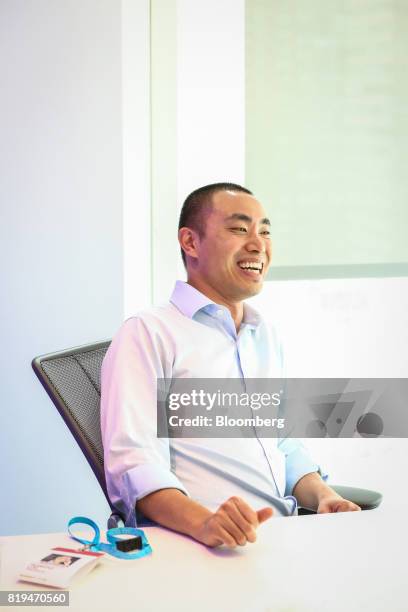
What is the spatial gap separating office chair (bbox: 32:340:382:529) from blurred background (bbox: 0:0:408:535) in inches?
39.3

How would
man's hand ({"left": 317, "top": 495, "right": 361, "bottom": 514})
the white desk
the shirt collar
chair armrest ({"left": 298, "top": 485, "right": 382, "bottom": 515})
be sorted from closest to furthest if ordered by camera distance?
1. the white desk
2. man's hand ({"left": 317, "top": 495, "right": 361, "bottom": 514})
3. chair armrest ({"left": 298, "top": 485, "right": 382, "bottom": 515})
4. the shirt collar

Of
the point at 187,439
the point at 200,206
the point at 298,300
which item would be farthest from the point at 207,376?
the point at 298,300

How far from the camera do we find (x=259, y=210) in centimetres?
179

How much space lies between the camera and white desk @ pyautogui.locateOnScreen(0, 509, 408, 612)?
0.83m

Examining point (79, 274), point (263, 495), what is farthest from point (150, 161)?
point (263, 495)

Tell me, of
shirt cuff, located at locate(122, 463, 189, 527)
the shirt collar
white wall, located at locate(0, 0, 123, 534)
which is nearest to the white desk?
shirt cuff, located at locate(122, 463, 189, 527)

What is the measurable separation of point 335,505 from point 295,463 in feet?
0.77

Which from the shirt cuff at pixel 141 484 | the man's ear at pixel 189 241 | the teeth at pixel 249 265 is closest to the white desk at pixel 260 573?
the shirt cuff at pixel 141 484

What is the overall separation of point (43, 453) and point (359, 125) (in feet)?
5.98

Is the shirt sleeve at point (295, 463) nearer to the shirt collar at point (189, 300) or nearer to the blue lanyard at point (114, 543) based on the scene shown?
the shirt collar at point (189, 300)

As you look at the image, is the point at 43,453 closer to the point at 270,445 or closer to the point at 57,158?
the point at 57,158

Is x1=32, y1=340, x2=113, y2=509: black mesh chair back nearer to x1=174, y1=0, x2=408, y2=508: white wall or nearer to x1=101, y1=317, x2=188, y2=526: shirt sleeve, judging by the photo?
x1=101, y1=317, x2=188, y2=526: shirt sleeve

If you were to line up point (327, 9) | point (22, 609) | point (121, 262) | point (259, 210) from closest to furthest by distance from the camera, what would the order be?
point (22, 609) < point (259, 210) < point (121, 262) < point (327, 9)

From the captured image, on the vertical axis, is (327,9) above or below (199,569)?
above
